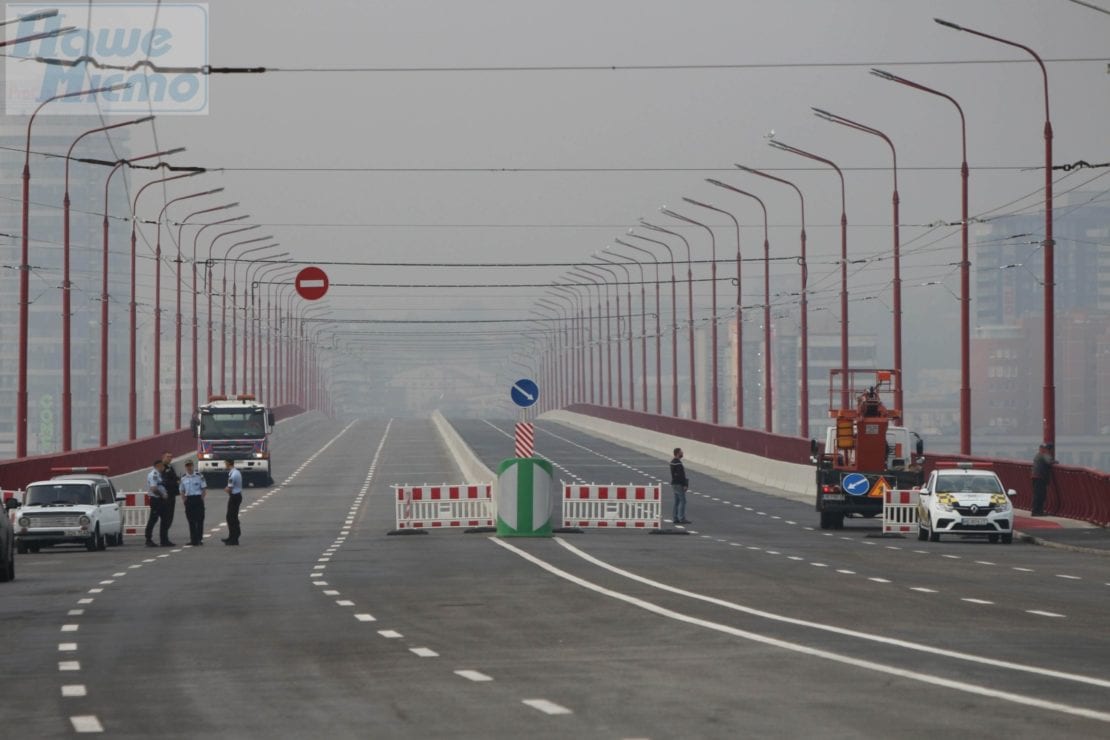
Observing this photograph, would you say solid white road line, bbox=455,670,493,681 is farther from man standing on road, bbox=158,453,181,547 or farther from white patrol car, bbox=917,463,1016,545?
white patrol car, bbox=917,463,1016,545

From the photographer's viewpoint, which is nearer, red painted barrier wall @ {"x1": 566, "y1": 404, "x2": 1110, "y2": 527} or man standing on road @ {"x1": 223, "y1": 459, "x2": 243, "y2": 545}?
man standing on road @ {"x1": 223, "y1": 459, "x2": 243, "y2": 545}

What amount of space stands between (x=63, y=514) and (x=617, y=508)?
12.1 meters

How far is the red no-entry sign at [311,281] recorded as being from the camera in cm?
5988

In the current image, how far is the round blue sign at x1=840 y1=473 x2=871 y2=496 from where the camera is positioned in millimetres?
46781

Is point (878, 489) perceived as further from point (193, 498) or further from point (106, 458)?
point (106, 458)

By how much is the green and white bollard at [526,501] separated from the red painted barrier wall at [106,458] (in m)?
15.2

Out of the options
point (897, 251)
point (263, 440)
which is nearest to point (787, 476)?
point (897, 251)

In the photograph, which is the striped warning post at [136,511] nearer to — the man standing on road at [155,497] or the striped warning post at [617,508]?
the man standing on road at [155,497]

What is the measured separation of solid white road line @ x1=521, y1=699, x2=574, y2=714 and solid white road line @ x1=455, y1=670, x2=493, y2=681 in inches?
62.1

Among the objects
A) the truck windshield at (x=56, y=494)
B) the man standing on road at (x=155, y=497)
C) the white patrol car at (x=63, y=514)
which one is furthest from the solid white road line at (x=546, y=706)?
the man standing on road at (x=155, y=497)

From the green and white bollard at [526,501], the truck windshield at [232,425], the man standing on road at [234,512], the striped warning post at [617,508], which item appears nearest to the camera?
the man standing on road at [234,512]

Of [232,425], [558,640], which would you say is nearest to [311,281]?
[232,425]

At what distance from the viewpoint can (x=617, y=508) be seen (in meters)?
46.2

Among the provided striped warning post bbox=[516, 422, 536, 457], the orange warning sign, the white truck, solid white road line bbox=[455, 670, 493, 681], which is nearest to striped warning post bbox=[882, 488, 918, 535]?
the orange warning sign
